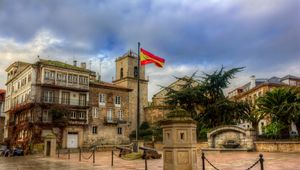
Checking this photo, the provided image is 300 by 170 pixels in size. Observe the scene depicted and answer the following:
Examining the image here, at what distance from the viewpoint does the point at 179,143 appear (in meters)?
10.1

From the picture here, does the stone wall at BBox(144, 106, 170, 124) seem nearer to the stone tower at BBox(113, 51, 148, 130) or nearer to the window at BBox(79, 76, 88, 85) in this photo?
the stone tower at BBox(113, 51, 148, 130)

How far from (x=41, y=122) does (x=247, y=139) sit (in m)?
25.8

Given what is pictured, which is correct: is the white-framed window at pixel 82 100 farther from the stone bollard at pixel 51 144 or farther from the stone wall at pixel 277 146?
the stone wall at pixel 277 146

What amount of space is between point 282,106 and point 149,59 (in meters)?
13.6

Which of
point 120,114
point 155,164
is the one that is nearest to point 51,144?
point 155,164

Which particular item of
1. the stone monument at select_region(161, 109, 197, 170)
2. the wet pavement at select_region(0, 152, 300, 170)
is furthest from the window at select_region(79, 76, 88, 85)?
the stone monument at select_region(161, 109, 197, 170)

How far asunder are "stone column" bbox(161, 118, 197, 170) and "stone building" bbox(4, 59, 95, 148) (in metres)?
30.7

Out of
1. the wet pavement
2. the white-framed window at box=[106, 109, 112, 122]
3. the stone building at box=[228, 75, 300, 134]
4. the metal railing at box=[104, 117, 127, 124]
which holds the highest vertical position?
the stone building at box=[228, 75, 300, 134]

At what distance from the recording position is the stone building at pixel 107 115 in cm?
4328

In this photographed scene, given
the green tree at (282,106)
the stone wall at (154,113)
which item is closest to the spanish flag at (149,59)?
the green tree at (282,106)

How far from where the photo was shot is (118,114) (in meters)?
46.6

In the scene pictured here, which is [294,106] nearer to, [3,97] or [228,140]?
[228,140]

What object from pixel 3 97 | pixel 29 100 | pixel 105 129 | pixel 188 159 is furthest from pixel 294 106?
pixel 3 97

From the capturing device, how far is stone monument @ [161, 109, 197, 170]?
9.98 m
